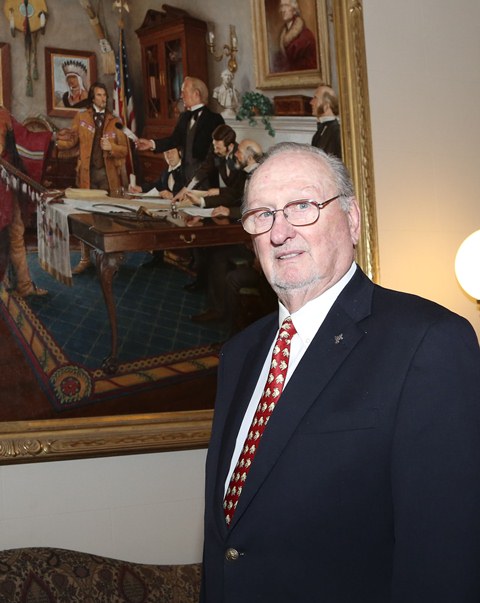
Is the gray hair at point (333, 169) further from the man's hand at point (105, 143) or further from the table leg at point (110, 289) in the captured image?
the man's hand at point (105, 143)

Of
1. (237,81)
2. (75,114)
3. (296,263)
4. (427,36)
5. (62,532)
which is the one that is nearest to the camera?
(296,263)

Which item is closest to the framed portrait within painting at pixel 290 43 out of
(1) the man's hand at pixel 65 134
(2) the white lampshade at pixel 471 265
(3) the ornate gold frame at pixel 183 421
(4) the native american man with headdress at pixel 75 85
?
(3) the ornate gold frame at pixel 183 421

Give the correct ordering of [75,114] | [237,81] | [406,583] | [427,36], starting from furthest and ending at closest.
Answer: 1. [427,36]
2. [237,81]
3. [75,114]
4. [406,583]

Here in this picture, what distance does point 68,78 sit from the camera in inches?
155

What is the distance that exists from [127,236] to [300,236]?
1985mm

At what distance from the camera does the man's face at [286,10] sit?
14.5 ft

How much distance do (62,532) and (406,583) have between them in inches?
92.4

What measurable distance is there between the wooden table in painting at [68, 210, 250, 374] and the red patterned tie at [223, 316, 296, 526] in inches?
74.2

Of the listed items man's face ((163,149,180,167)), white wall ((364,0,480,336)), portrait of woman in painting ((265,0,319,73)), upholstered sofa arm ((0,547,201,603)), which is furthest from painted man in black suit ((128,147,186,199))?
upholstered sofa arm ((0,547,201,603))

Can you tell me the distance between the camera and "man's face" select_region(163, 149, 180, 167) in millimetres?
4137

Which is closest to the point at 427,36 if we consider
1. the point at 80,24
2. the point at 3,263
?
the point at 80,24

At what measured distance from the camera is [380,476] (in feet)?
5.77

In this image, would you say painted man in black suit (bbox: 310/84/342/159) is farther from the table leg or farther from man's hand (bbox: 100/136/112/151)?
the table leg

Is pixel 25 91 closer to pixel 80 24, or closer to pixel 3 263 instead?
pixel 80 24
